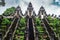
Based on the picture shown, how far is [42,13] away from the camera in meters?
90.3

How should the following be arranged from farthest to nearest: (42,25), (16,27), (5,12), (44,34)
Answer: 1. (5,12)
2. (42,25)
3. (16,27)
4. (44,34)

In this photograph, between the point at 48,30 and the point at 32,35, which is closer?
the point at 32,35

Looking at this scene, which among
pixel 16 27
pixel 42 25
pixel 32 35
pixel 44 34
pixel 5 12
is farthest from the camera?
pixel 5 12

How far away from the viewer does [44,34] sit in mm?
57219

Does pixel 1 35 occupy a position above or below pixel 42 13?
below

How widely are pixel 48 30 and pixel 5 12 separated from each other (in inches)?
1242

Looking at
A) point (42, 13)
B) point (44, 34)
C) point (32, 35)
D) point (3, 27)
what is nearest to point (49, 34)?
point (44, 34)

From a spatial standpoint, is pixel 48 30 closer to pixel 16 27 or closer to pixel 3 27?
pixel 16 27

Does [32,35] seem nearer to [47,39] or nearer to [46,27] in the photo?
[47,39]

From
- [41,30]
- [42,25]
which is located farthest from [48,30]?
[42,25]

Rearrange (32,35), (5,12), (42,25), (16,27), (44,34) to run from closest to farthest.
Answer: (32,35) → (44,34) → (16,27) → (42,25) → (5,12)

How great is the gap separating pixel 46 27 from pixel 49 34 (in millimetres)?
7901

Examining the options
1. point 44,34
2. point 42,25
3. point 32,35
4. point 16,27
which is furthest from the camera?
point 42,25

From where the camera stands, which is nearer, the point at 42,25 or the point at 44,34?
the point at 44,34
